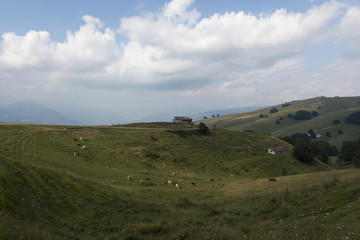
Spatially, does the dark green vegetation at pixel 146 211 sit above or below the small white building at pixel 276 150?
above

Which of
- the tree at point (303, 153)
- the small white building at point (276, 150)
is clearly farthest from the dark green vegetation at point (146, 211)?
the tree at point (303, 153)

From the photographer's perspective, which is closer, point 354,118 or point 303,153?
point 303,153

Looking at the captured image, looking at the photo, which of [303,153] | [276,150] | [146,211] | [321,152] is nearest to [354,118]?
[321,152]

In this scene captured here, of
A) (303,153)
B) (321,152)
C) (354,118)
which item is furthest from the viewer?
(354,118)

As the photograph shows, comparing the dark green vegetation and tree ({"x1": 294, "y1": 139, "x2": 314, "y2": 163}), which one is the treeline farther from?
the dark green vegetation

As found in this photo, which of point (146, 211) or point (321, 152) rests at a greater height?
point (146, 211)

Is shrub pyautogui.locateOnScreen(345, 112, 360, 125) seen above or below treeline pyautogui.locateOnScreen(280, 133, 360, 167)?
above

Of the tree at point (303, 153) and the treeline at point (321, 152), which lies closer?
the tree at point (303, 153)

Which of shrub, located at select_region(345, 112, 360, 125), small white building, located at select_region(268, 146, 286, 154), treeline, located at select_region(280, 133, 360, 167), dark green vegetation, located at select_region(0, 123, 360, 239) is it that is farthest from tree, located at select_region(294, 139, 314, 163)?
shrub, located at select_region(345, 112, 360, 125)

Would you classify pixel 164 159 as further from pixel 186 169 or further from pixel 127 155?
pixel 127 155

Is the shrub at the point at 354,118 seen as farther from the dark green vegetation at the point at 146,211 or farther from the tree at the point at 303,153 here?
the dark green vegetation at the point at 146,211

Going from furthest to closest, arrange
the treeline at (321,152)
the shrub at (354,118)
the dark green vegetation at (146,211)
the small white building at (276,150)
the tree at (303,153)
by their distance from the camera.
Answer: the shrub at (354,118)
the small white building at (276,150)
the treeline at (321,152)
the tree at (303,153)
the dark green vegetation at (146,211)

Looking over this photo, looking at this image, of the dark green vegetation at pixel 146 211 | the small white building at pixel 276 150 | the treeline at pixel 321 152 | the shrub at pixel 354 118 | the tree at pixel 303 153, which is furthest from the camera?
the shrub at pixel 354 118

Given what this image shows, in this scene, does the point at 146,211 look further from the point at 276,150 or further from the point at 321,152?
the point at 321,152
